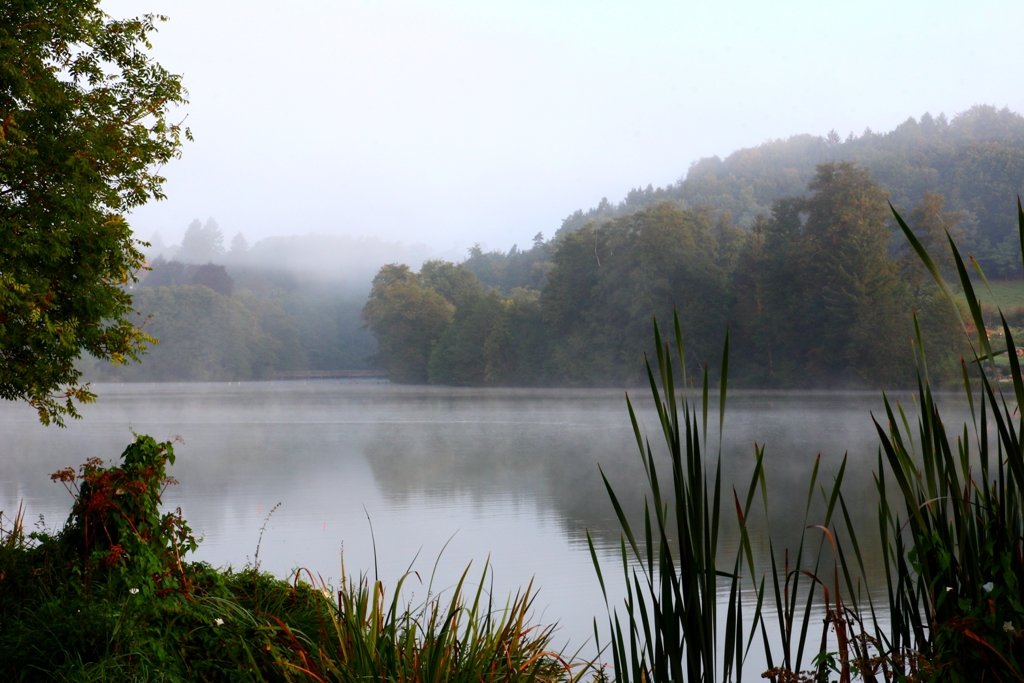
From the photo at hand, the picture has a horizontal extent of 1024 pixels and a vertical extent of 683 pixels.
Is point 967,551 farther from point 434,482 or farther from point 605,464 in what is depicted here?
point 605,464

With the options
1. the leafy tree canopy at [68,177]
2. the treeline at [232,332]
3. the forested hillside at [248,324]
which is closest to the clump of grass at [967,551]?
the leafy tree canopy at [68,177]

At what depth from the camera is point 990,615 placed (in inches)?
78.4

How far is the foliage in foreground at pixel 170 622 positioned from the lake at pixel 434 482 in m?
0.27

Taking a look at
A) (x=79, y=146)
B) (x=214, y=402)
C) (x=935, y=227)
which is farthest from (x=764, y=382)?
(x=79, y=146)

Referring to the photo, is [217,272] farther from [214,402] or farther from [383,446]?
[383,446]

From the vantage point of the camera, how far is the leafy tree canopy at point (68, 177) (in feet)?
23.6

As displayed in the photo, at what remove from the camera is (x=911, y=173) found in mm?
61531

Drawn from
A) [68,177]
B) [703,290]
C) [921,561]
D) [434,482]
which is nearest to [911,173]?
[703,290]

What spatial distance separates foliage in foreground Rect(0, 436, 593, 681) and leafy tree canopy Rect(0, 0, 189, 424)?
358 centimetres

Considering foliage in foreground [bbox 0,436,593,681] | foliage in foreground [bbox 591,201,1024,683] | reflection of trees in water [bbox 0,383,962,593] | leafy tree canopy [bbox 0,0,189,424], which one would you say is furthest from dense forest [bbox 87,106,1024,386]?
foliage in foreground [bbox 591,201,1024,683]

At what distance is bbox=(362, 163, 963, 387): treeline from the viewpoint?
1531 inches

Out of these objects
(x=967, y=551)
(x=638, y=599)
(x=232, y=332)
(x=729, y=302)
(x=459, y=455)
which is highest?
(x=729, y=302)

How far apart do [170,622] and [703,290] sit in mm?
45129

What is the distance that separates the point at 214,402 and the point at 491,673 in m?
44.9
